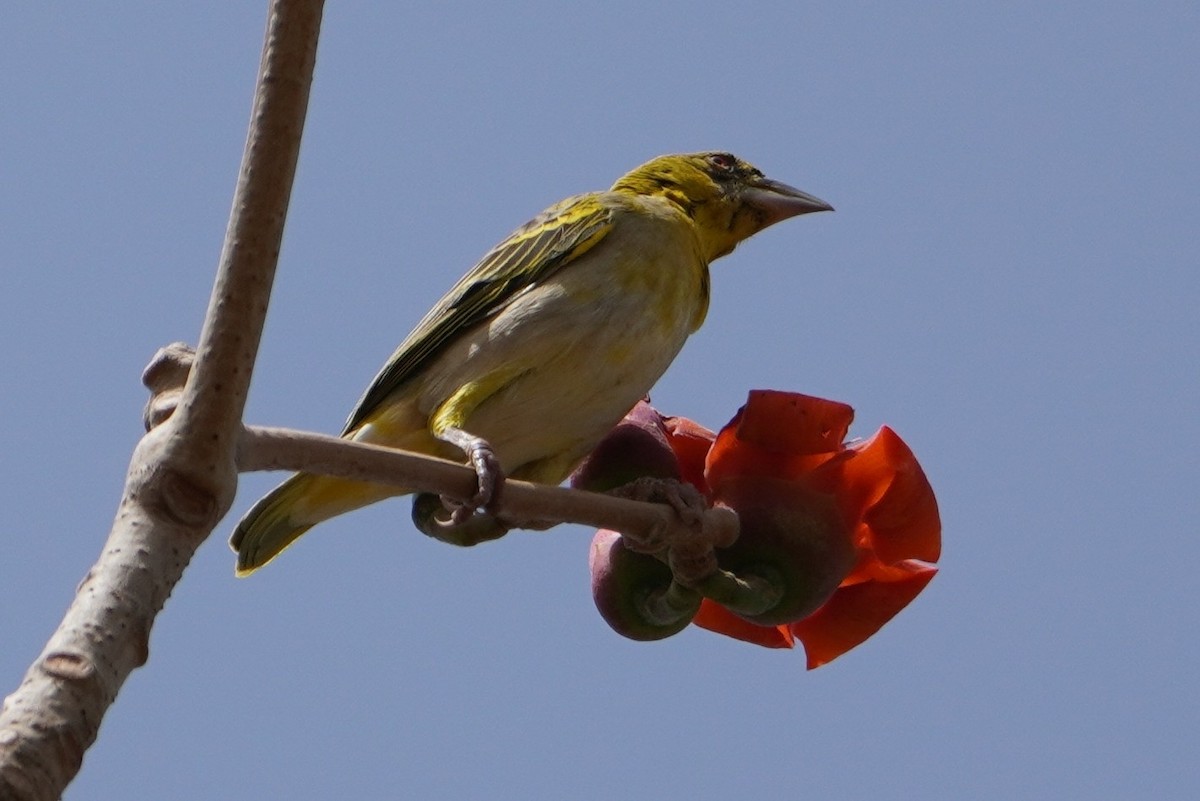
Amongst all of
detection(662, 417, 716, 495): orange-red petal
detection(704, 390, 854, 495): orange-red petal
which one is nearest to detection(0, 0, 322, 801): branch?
detection(704, 390, 854, 495): orange-red petal

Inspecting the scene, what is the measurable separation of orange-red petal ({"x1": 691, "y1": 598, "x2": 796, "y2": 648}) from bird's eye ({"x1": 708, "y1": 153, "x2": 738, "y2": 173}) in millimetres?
1990

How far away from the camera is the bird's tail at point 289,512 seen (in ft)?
14.1

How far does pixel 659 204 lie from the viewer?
5.07 meters

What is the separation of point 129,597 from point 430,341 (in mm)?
2425

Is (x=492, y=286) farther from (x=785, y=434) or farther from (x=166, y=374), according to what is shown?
(x=166, y=374)

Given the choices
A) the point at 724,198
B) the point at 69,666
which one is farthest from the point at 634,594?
the point at 724,198

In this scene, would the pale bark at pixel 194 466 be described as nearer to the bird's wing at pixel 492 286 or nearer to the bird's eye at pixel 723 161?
the bird's wing at pixel 492 286

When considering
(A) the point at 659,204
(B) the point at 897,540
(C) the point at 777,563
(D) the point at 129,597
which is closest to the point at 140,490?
(D) the point at 129,597

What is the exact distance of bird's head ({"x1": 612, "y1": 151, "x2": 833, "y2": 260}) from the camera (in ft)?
17.2

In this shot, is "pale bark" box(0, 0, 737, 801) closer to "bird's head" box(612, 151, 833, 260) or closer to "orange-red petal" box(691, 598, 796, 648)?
"orange-red petal" box(691, 598, 796, 648)

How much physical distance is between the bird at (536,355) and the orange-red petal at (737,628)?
0.61 m

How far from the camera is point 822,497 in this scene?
11.8 ft

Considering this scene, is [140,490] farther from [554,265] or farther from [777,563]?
[554,265]

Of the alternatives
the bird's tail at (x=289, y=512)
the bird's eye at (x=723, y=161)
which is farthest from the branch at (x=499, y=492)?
the bird's eye at (x=723, y=161)
